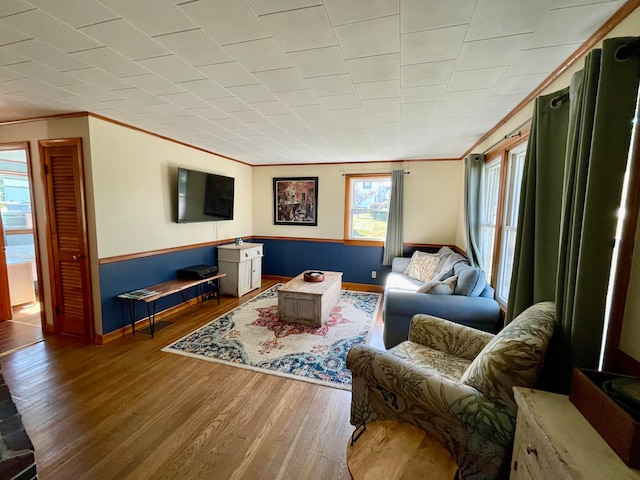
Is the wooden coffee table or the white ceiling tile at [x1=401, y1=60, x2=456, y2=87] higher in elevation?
the white ceiling tile at [x1=401, y1=60, x2=456, y2=87]

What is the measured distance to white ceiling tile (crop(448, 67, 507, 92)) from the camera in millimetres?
1743

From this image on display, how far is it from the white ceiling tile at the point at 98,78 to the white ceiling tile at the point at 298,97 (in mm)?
1132

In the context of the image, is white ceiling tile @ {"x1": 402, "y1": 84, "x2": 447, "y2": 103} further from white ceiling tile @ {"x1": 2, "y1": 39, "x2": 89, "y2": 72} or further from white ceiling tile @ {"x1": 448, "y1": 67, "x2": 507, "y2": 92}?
white ceiling tile @ {"x1": 2, "y1": 39, "x2": 89, "y2": 72}

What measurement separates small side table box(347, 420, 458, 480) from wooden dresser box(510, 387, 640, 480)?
25 cm

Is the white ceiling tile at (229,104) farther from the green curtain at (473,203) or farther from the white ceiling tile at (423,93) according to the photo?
the green curtain at (473,203)

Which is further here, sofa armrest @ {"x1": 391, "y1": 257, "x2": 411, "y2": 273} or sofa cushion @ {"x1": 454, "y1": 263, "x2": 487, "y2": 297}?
sofa armrest @ {"x1": 391, "y1": 257, "x2": 411, "y2": 273}

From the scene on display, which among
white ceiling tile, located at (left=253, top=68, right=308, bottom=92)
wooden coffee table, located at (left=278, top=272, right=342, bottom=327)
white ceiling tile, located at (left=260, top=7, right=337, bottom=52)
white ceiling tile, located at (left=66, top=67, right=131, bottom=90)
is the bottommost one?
wooden coffee table, located at (left=278, top=272, right=342, bottom=327)

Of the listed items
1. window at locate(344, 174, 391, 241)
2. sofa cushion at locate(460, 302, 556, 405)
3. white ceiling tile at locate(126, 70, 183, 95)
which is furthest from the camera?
window at locate(344, 174, 391, 241)

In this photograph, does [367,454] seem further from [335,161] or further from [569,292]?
[335,161]

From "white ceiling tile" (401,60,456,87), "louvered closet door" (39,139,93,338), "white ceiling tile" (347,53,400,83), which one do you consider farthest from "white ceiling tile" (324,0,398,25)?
"louvered closet door" (39,139,93,338)

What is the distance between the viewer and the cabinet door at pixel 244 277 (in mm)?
4441

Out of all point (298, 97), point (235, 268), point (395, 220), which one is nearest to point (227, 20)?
point (298, 97)

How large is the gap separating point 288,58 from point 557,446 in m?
2.04

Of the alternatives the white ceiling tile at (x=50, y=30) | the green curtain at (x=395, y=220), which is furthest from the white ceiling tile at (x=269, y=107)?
the green curtain at (x=395, y=220)
